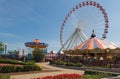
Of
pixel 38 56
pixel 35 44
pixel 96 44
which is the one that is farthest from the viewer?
pixel 35 44

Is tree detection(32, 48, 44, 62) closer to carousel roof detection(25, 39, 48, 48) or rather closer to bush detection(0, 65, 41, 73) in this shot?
carousel roof detection(25, 39, 48, 48)

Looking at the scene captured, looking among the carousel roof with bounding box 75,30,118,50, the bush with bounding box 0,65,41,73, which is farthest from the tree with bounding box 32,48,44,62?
the bush with bounding box 0,65,41,73

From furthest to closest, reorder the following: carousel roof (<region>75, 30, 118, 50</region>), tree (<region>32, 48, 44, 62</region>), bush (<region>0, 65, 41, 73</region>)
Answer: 1. tree (<region>32, 48, 44, 62</region>)
2. carousel roof (<region>75, 30, 118, 50</region>)
3. bush (<region>0, 65, 41, 73</region>)

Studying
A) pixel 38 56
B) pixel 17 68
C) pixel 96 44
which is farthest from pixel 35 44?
pixel 17 68

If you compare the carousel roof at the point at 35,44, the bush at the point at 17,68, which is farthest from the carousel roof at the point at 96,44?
the carousel roof at the point at 35,44

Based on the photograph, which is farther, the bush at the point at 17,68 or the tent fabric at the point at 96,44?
the tent fabric at the point at 96,44

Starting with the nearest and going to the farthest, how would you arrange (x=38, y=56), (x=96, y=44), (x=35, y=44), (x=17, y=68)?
(x=17, y=68)
(x=96, y=44)
(x=38, y=56)
(x=35, y=44)

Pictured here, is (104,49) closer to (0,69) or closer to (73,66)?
(73,66)

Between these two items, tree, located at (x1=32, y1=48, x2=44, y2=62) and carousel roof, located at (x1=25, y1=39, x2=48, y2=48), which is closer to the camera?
tree, located at (x1=32, y1=48, x2=44, y2=62)

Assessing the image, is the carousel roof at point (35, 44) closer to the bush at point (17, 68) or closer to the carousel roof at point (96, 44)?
the carousel roof at point (96, 44)

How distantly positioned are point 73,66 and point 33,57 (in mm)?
22779

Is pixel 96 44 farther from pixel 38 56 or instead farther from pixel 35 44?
pixel 35 44

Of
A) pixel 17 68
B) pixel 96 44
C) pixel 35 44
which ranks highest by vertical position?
pixel 35 44

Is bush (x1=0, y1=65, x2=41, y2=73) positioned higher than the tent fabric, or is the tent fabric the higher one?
the tent fabric
